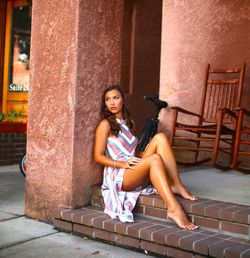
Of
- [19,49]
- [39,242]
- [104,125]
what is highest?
[19,49]

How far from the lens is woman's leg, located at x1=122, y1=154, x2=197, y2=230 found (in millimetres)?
2617

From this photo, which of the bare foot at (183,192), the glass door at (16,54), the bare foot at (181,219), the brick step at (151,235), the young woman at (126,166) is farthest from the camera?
the glass door at (16,54)

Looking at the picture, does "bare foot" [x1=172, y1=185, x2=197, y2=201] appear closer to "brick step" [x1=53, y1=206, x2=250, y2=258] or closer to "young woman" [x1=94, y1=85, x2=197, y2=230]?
"young woman" [x1=94, y1=85, x2=197, y2=230]

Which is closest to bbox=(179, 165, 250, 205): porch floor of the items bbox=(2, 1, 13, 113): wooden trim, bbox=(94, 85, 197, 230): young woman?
bbox=(94, 85, 197, 230): young woman

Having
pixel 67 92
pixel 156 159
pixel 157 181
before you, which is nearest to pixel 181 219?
pixel 157 181

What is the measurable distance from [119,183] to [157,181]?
1.16 ft

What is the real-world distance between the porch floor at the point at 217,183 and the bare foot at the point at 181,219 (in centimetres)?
37

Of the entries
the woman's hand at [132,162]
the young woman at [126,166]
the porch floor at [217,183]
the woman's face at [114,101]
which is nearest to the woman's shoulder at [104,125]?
the young woman at [126,166]

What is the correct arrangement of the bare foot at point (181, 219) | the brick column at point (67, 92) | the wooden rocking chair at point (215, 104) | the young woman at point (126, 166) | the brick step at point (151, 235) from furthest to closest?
the wooden rocking chair at point (215, 104), the brick column at point (67, 92), the young woman at point (126, 166), the bare foot at point (181, 219), the brick step at point (151, 235)

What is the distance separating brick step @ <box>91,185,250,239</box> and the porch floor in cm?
22

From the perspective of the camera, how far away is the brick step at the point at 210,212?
97.2 inches

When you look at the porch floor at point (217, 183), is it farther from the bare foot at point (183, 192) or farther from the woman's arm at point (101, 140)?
the woman's arm at point (101, 140)

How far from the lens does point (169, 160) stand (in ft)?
9.73

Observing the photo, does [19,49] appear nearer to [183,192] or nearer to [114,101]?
[114,101]
